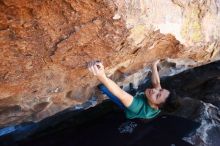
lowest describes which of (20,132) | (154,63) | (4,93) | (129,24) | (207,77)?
(207,77)

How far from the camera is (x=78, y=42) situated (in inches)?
71.6

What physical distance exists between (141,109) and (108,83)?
0.58 metres

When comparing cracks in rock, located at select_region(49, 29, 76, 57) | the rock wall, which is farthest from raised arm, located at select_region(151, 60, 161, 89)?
cracks in rock, located at select_region(49, 29, 76, 57)

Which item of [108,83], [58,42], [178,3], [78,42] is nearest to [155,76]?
[108,83]

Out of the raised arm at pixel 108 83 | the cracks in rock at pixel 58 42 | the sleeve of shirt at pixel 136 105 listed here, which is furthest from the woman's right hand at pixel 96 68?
the sleeve of shirt at pixel 136 105

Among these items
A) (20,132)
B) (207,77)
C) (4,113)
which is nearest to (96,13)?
(4,113)

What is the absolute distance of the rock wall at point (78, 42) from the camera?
1609 millimetres

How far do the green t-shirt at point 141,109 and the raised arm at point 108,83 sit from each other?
0.23ft

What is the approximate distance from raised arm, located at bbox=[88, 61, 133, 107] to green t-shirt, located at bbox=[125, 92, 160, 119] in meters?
0.07

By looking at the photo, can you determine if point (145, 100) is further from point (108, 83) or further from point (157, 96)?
point (108, 83)

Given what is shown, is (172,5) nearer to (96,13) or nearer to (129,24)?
(129,24)

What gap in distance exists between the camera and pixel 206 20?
246 centimetres

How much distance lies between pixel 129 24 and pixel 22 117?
3.87 feet

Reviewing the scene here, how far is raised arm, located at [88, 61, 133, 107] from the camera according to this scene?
6.65ft
